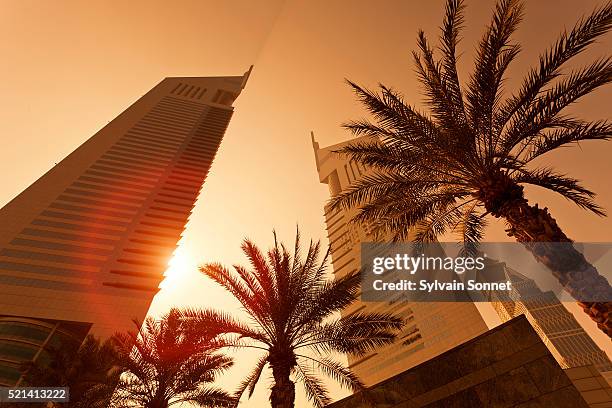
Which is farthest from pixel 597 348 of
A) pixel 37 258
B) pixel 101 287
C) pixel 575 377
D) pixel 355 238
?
pixel 37 258

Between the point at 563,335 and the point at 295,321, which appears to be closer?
the point at 295,321

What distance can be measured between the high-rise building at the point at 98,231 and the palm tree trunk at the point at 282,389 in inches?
1592

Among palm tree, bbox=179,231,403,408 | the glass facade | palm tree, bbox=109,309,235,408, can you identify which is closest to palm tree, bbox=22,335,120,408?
palm tree, bbox=109,309,235,408

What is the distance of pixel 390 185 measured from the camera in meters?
9.94

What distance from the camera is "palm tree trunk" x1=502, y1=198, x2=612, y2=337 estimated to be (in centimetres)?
679

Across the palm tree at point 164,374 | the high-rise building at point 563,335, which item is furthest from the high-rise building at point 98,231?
the high-rise building at point 563,335

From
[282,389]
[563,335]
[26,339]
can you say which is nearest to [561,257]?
[282,389]

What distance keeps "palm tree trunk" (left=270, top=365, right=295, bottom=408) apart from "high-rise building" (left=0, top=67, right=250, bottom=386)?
40.4m

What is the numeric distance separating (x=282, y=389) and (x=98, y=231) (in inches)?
2171

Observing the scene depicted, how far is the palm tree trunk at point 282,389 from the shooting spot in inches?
372

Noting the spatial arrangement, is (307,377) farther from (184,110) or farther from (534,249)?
(184,110)

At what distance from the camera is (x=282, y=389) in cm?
964

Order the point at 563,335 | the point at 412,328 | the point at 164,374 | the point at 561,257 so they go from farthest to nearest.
Result: the point at 563,335 → the point at 412,328 → the point at 164,374 → the point at 561,257

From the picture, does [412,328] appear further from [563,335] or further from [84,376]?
[563,335]
